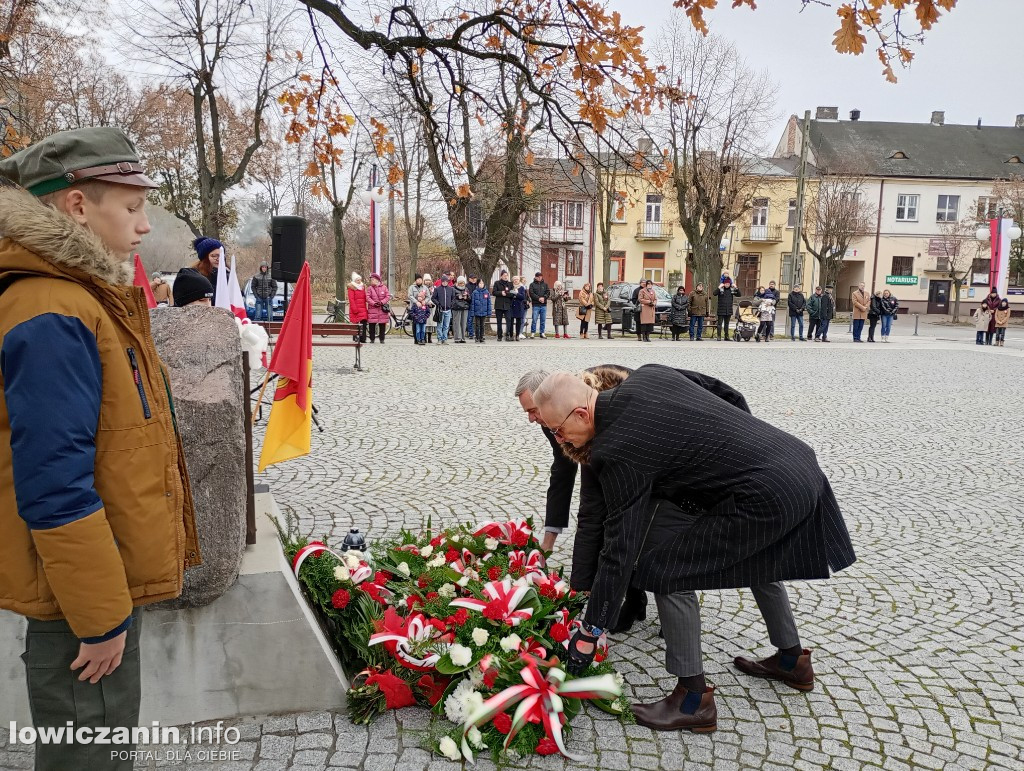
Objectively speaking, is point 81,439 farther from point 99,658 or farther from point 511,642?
point 511,642

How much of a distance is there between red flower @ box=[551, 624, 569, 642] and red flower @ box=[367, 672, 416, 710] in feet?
2.05

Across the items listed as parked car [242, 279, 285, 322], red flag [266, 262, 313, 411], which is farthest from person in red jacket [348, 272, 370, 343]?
red flag [266, 262, 313, 411]

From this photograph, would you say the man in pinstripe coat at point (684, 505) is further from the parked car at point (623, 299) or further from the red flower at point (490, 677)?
the parked car at point (623, 299)

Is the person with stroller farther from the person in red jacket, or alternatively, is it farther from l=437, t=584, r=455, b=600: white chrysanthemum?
l=437, t=584, r=455, b=600: white chrysanthemum

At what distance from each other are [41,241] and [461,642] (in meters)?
2.13

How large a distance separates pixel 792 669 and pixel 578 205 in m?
47.2

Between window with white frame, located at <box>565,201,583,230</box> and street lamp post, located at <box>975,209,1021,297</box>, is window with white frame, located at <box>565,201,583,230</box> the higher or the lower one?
the higher one

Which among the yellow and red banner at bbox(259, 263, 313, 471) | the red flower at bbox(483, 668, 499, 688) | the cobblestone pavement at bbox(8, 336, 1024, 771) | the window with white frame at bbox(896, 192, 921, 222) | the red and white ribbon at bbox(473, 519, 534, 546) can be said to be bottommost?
the cobblestone pavement at bbox(8, 336, 1024, 771)

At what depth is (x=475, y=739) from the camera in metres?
2.70

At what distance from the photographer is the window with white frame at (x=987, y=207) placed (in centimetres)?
4434

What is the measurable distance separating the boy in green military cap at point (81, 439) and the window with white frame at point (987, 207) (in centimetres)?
5075

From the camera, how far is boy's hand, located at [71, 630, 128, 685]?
1.75 meters

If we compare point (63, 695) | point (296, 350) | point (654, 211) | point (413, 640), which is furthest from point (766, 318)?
point (654, 211)

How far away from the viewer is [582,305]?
73.0 ft
